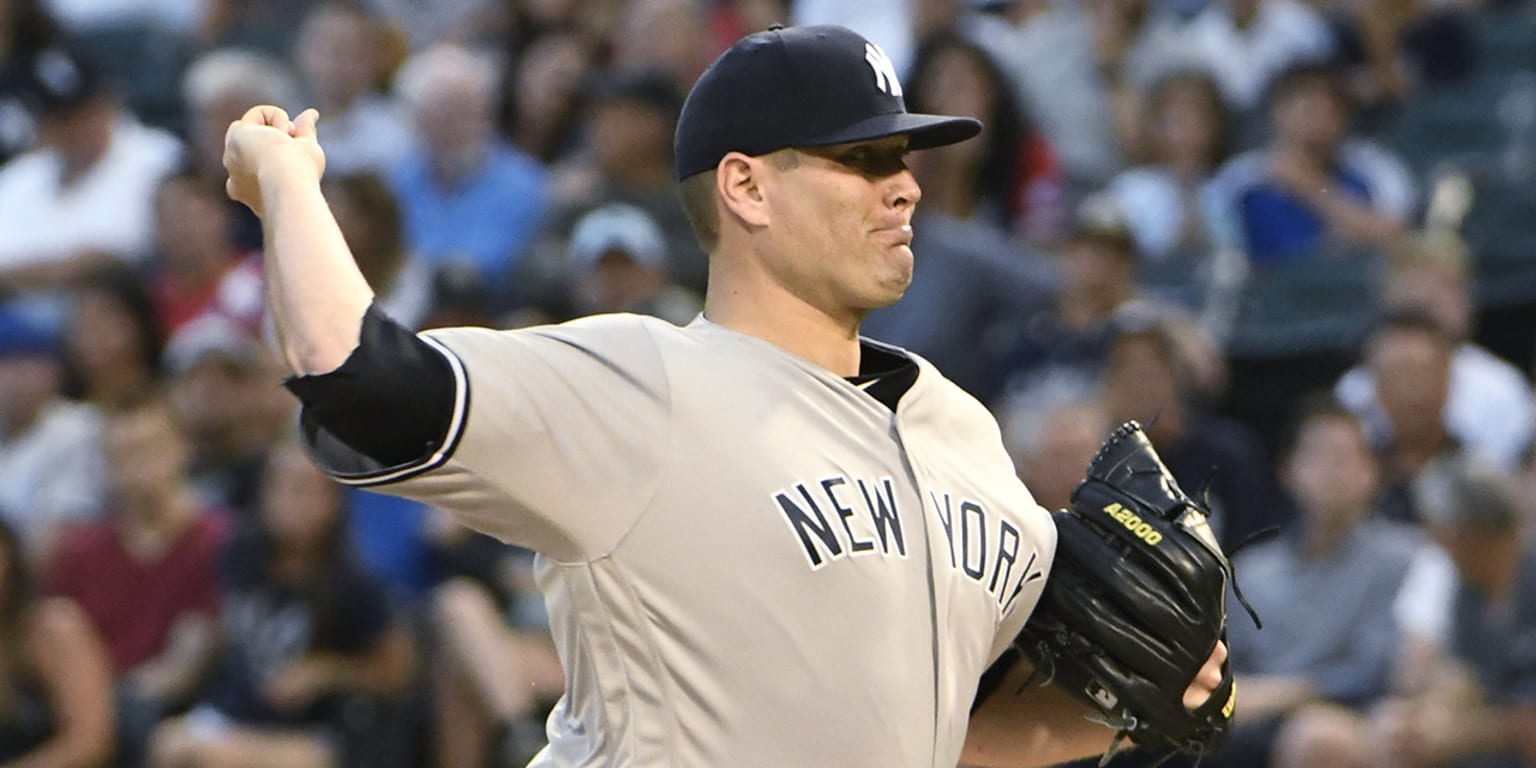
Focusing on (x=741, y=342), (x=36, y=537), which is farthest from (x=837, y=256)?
(x=36, y=537)

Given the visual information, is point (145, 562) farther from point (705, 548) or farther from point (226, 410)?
point (705, 548)

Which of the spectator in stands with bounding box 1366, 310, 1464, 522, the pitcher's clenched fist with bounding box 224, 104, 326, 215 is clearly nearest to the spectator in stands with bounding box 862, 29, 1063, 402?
the spectator in stands with bounding box 1366, 310, 1464, 522

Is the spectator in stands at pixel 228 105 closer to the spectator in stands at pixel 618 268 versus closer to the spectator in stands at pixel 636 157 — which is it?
the spectator in stands at pixel 636 157

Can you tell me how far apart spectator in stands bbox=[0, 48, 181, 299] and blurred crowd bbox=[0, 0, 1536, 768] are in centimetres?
2

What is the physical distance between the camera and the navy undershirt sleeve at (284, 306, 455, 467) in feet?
8.38

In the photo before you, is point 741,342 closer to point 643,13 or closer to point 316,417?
point 316,417

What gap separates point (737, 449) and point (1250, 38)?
6939mm

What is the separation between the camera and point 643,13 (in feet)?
31.0

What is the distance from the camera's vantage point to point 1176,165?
8578mm

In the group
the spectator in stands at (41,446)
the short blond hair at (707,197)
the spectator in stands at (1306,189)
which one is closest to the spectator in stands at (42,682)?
the spectator in stands at (41,446)

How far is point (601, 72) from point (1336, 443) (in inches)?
166

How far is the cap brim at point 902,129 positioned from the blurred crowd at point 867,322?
258 cm

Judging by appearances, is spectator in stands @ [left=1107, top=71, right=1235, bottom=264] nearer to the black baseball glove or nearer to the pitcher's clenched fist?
the black baseball glove

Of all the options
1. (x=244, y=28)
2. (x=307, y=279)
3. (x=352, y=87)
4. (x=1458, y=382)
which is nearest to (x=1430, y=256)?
(x=1458, y=382)
